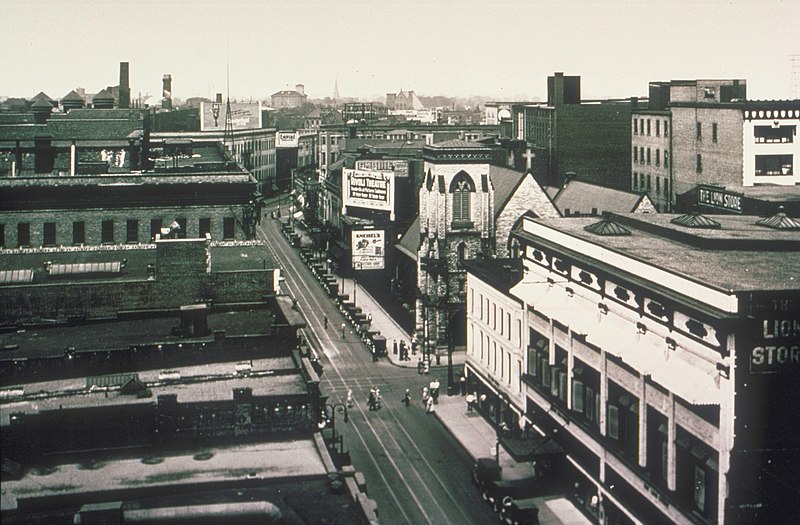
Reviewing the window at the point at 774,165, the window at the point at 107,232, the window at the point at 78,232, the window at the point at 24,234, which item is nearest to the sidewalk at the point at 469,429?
the window at the point at 107,232

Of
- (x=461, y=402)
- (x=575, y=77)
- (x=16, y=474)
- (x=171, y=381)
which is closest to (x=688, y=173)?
(x=575, y=77)

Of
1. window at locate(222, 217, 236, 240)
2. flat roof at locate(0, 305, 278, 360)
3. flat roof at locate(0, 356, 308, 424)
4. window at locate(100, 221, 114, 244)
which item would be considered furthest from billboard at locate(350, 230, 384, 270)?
flat roof at locate(0, 356, 308, 424)

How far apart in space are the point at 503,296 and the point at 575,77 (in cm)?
6586

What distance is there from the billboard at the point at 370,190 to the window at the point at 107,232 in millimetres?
27672

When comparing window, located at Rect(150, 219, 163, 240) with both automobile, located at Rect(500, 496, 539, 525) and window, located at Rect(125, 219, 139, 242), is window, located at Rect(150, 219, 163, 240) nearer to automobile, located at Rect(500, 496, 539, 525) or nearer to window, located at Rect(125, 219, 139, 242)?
window, located at Rect(125, 219, 139, 242)

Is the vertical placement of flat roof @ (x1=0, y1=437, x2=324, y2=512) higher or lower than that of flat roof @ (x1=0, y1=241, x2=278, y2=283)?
lower

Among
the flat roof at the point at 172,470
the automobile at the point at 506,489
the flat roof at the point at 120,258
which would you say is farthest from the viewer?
the flat roof at the point at 120,258

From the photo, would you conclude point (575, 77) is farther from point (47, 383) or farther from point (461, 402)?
point (47, 383)

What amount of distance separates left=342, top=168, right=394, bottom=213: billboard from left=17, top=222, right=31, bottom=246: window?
31.5 metres

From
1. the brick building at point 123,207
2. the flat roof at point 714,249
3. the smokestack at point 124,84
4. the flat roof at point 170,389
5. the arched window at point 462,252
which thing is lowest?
the flat roof at point 170,389

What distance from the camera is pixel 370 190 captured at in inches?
3482

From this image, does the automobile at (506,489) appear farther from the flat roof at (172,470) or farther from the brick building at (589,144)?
the brick building at (589,144)

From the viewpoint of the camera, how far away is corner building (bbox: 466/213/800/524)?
34.4m

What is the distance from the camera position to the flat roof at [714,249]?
3794 cm
